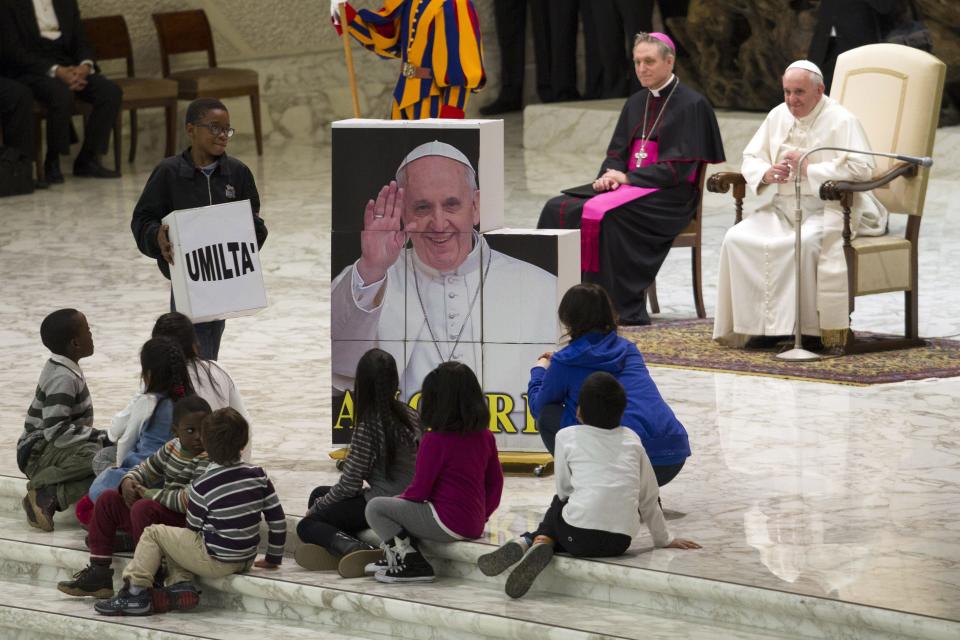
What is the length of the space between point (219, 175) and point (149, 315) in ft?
7.97

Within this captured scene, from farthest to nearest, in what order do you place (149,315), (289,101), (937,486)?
(289,101)
(149,315)
(937,486)

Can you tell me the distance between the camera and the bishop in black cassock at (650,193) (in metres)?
7.66

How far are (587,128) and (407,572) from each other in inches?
344

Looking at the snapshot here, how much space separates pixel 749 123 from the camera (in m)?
12.2

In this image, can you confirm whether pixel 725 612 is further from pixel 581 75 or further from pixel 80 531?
pixel 581 75

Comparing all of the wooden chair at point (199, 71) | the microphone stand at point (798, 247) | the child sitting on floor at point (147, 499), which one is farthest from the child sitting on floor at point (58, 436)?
the wooden chair at point (199, 71)

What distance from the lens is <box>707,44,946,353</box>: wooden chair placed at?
6902 mm

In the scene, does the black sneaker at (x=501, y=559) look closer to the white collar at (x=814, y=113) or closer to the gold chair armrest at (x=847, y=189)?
the gold chair armrest at (x=847, y=189)

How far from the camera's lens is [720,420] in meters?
5.91

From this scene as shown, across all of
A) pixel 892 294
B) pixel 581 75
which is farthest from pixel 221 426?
pixel 581 75

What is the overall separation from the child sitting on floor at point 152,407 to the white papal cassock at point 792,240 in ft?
9.50

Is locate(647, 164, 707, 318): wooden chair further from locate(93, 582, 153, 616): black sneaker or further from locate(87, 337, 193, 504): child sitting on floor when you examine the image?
locate(93, 582, 153, 616): black sneaker

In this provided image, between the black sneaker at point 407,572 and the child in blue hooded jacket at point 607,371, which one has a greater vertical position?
the child in blue hooded jacket at point 607,371

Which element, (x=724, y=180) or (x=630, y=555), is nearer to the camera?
(x=630, y=555)
